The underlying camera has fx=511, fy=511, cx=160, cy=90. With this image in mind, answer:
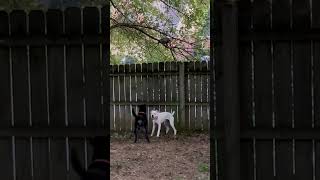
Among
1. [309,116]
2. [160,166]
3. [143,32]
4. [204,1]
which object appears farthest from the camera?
[204,1]

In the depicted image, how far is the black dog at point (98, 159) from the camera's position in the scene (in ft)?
13.7

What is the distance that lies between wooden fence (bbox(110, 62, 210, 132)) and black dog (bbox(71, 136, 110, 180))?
10.1 metres

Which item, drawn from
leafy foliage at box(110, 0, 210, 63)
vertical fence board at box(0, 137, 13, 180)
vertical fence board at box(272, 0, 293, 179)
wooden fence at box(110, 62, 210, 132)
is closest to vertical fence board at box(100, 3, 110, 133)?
vertical fence board at box(0, 137, 13, 180)

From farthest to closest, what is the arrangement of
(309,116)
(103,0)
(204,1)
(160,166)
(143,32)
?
(204,1) → (143,32) → (160,166) → (103,0) → (309,116)

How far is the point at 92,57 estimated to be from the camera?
4.18 meters

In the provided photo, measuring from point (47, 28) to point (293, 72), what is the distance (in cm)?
203

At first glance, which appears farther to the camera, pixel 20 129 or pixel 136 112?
pixel 136 112

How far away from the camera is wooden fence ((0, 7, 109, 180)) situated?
13.8ft

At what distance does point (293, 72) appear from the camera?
13.5 feet

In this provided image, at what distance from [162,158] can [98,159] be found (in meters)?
6.54

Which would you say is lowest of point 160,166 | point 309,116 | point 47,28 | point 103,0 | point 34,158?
point 160,166

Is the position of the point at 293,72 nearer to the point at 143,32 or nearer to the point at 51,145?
the point at 51,145

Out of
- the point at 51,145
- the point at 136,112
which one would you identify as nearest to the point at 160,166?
the point at 136,112

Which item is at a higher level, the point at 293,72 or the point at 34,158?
the point at 293,72
